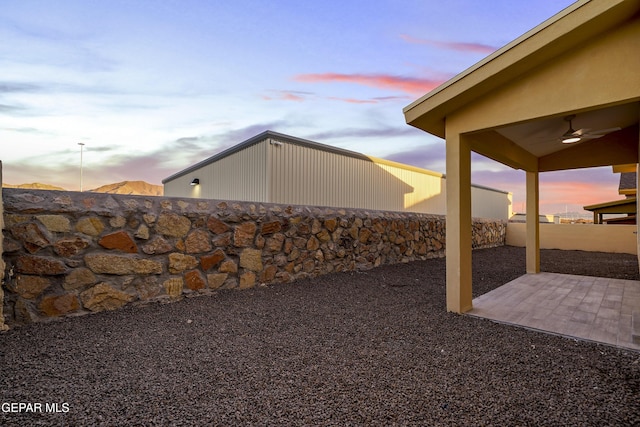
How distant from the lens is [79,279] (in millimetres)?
3184

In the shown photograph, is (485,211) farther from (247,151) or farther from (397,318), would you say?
(397,318)

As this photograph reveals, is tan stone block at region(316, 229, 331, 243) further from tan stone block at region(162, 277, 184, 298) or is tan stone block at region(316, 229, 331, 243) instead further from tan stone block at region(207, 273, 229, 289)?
tan stone block at region(162, 277, 184, 298)

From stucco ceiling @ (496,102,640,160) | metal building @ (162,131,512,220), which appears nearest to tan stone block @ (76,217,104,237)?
metal building @ (162,131,512,220)

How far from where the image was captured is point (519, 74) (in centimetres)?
309

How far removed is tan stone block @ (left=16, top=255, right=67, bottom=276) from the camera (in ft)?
Answer: 9.48

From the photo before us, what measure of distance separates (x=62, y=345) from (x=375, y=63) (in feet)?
23.2

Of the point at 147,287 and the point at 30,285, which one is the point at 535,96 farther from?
the point at 30,285

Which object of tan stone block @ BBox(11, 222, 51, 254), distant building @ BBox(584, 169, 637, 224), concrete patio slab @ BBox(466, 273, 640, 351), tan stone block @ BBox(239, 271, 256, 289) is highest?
distant building @ BBox(584, 169, 637, 224)

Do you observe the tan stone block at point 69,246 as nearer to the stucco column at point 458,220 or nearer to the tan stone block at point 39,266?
the tan stone block at point 39,266

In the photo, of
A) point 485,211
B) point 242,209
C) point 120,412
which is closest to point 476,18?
point 242,209

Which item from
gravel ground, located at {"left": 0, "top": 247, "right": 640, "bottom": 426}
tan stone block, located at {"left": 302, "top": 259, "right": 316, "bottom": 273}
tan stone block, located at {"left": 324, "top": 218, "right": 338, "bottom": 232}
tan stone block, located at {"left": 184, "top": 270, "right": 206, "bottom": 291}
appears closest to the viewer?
gravel ground, located at {"left": 0, "top": 247, "right": 640, "bottom": 426}

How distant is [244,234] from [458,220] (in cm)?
301

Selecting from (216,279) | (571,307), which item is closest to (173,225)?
(216,279)

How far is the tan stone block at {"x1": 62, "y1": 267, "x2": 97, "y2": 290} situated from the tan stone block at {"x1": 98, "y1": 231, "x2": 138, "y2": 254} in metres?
0.32
